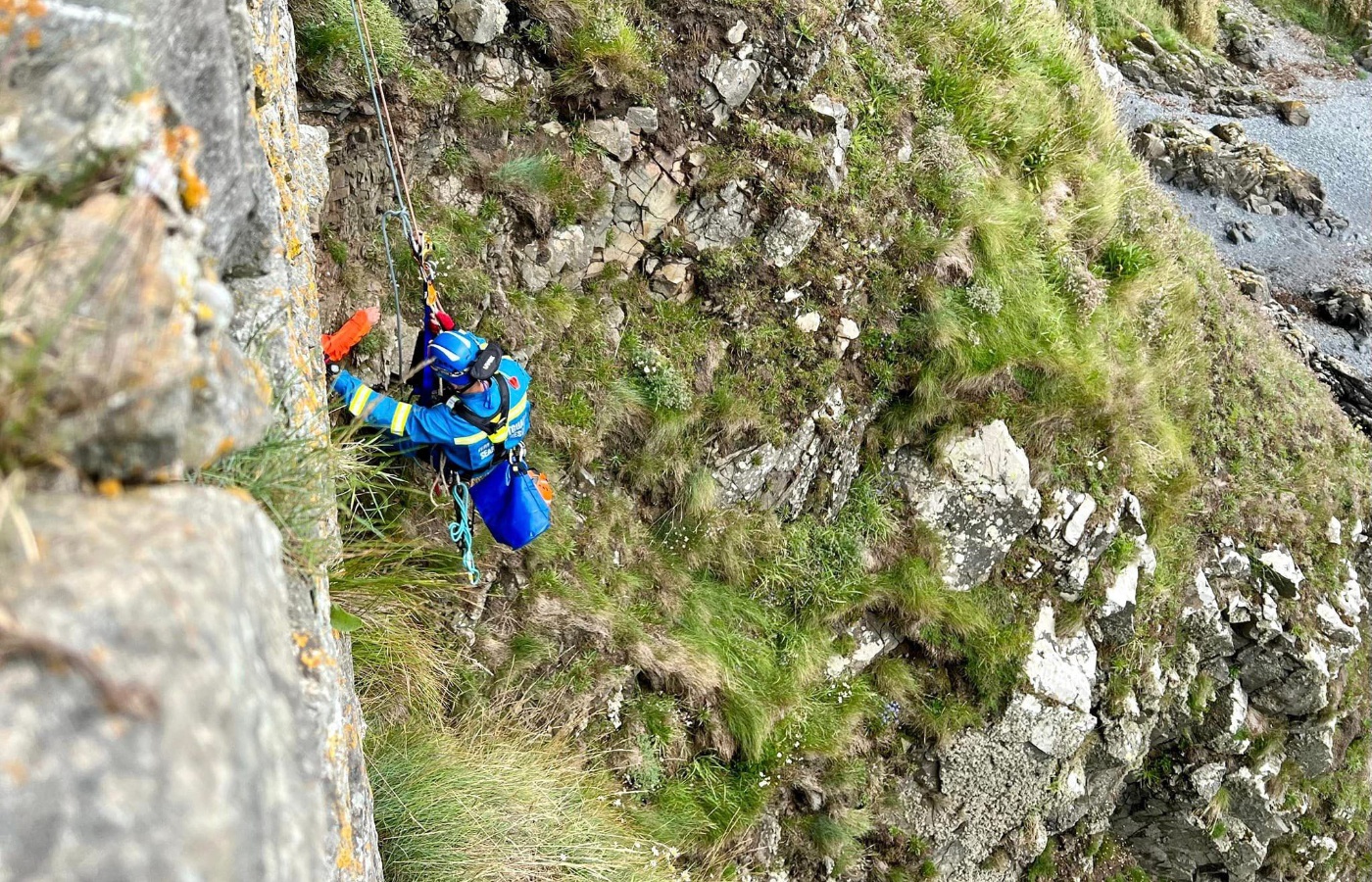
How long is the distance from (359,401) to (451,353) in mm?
568

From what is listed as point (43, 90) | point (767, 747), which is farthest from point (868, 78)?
point (43, 90)

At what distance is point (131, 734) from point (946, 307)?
7.40m

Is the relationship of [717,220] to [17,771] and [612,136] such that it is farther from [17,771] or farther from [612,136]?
[17,771]

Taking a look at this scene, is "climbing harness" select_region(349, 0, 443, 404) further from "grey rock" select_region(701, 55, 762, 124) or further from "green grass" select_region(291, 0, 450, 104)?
"grey rock" select_region(701, 55, 762, 124)

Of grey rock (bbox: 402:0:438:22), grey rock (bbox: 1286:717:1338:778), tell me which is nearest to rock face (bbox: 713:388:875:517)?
grey rock (bbox: 402:0:438:22)

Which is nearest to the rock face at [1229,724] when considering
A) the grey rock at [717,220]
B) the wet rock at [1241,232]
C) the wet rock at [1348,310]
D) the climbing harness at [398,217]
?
the grey rock at [717,220]

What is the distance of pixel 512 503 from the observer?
5078mm

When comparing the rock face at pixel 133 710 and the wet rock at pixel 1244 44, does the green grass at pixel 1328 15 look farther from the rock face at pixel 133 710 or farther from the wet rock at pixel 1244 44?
the rock face at pixel 133 710

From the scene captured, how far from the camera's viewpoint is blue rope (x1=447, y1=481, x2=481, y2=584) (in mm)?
5016

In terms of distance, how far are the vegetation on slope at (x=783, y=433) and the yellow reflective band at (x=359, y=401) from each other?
1.53 feet

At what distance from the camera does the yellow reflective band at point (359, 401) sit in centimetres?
454

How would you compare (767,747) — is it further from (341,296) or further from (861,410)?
(341,296)

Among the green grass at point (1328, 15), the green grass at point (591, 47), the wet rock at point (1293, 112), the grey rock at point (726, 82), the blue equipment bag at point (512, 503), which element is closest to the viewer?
the blue equipment bag at point (512, 503)

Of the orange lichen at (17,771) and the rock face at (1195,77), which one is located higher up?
the orange lichen at (17,771)
